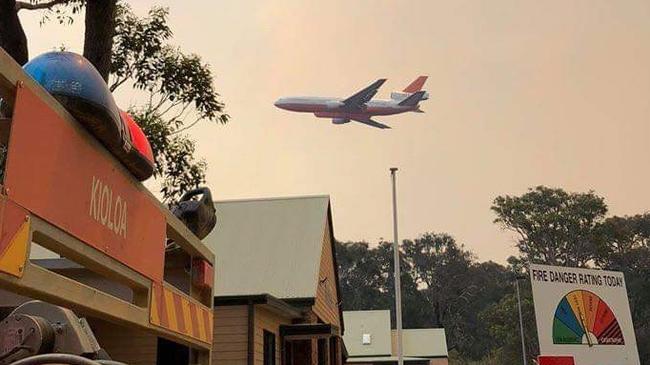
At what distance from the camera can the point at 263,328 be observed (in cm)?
1374

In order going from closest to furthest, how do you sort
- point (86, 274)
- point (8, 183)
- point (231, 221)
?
point (8, 183) → point (86, 274) → point (231, 221)

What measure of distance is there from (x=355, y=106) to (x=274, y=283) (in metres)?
41.1

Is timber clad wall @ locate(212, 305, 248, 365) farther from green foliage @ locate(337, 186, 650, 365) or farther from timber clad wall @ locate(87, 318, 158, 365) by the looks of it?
green foliage @ locate(337, 186, 650, 365)

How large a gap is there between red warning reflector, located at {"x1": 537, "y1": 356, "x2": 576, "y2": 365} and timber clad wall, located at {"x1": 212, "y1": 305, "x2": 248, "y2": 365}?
5.53m

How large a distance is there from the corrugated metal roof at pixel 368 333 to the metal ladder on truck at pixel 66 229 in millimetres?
45167

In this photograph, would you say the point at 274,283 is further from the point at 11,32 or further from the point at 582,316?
the point at 11,32

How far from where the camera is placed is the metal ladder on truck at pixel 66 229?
2.41 meters

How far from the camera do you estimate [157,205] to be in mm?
3869

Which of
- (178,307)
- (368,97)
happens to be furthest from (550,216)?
(178,307)

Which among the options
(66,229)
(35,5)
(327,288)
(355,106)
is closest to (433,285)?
(355,106)

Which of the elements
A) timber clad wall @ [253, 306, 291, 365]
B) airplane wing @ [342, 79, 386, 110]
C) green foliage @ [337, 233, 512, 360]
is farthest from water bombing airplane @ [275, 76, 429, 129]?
timber clad wall @ [253, 306, 291, 365]

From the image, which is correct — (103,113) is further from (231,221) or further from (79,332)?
(231,221)

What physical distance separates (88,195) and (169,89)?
8476 mm

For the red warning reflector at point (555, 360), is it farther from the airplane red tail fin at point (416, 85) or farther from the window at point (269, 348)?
the airplane red tail fin at point (416, 85)
